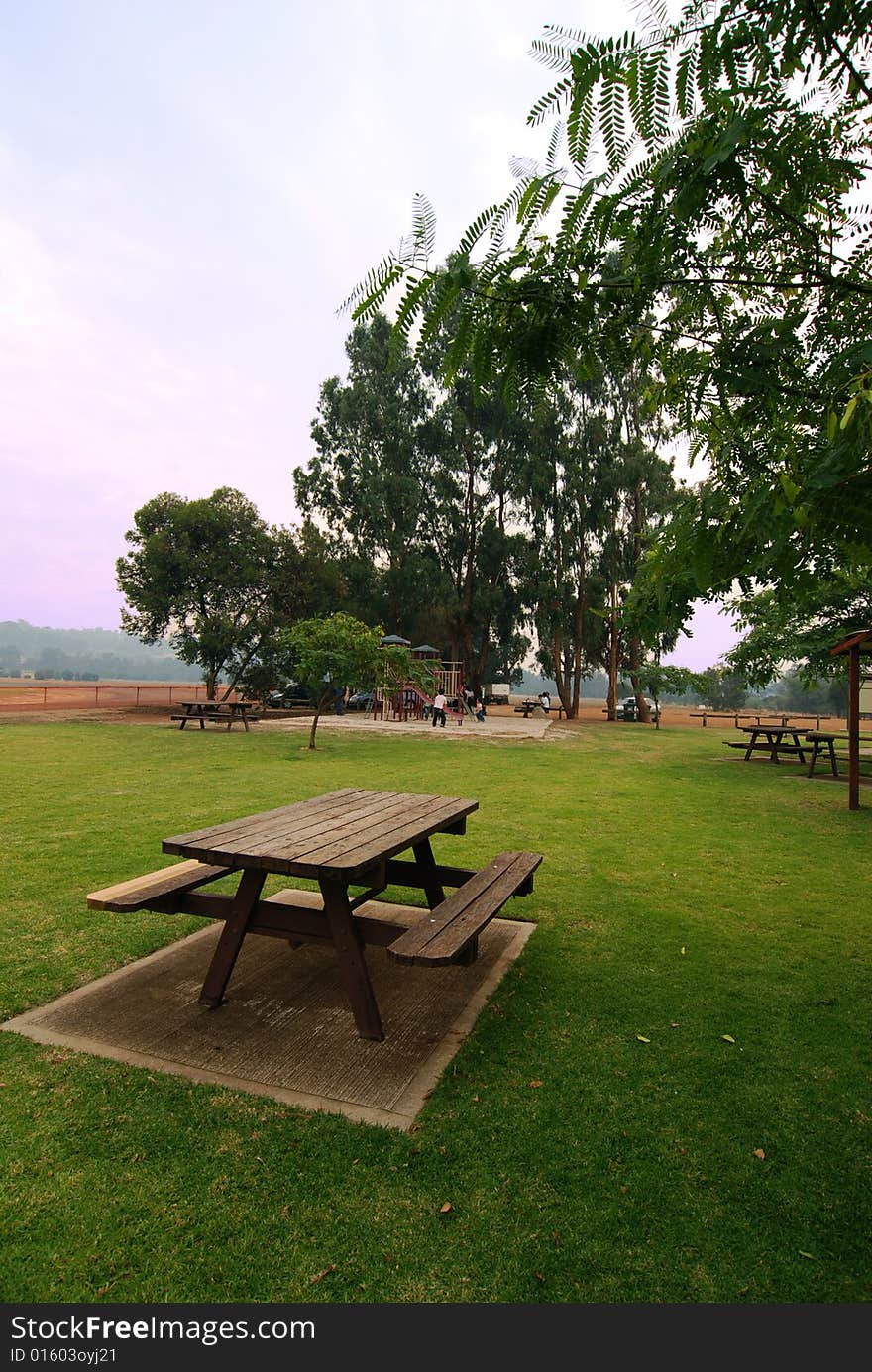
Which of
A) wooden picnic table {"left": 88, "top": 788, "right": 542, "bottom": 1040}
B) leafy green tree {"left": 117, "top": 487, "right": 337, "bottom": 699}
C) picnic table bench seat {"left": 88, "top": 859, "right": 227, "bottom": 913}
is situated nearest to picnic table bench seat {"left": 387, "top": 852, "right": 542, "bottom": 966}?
wooden picnic table {"left": 88, "top": 788, "right": 542, "bottom": 1040}

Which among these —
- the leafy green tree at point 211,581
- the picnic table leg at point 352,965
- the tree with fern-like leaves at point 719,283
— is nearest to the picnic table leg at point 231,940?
the picnic table leg at point 352,965

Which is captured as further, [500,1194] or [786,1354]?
[500,1194]

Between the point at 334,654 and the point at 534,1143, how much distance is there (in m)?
13.6

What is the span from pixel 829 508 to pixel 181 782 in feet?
32.9

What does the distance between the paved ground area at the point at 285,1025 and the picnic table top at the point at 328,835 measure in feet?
2.27

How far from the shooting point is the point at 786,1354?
1759 mm

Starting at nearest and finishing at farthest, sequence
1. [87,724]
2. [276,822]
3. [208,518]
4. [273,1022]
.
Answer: [273,1022], [276,822], [87,724], [208,518]

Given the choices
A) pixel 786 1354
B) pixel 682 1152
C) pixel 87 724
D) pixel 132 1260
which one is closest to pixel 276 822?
pixel 132 1260

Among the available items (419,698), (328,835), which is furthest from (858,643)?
(419,698)

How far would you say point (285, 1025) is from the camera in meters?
3.33

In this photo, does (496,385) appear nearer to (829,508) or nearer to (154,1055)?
(829,508)

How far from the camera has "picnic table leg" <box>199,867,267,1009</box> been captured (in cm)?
342

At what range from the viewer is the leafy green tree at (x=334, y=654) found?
627 inches

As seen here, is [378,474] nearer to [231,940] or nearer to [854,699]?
[854,699]
